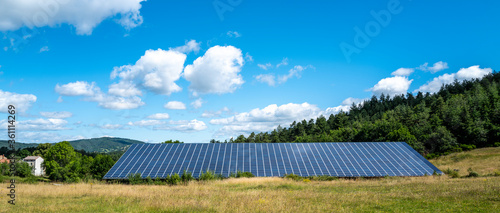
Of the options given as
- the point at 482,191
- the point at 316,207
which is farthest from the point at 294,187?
the point at 482,191

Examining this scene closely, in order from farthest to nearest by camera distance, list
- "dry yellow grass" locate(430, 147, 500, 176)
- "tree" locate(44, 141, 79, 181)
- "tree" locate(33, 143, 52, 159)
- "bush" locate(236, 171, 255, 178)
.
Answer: "tree" locate(33, 143, 52, 159)
"tree" locate(44, 141, 79, 181)
"dry yellow grass" locate(430, 147, 500, 176)
"bush" locate(236, 171, 255, 178)

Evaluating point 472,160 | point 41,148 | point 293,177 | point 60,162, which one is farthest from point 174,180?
point 41,148

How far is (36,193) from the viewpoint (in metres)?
21.5

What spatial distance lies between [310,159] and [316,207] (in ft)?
92.0

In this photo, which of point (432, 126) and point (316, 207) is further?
point (432, 126)

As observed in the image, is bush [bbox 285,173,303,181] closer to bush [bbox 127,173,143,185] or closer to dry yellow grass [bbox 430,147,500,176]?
bush [bbox 127,173,143,185]

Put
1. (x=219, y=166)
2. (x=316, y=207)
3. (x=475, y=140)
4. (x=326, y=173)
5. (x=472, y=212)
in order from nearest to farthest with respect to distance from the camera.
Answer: (x=472, y=212), (x=316, y=207), (x=326, y=173), (x=219, y=166), (x=475, y=140)

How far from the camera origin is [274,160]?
140 feet

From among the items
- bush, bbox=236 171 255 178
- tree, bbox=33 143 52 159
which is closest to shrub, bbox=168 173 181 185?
bush, bbox=236 171 255 178

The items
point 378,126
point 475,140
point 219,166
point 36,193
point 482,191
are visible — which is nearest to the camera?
point 482,191

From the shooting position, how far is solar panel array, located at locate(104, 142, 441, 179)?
124 ft

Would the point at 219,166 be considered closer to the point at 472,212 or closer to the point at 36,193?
the point at 36,193

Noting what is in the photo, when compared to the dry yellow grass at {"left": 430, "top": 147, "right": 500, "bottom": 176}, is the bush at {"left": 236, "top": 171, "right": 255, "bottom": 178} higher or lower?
higher

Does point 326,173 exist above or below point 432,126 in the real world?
below
